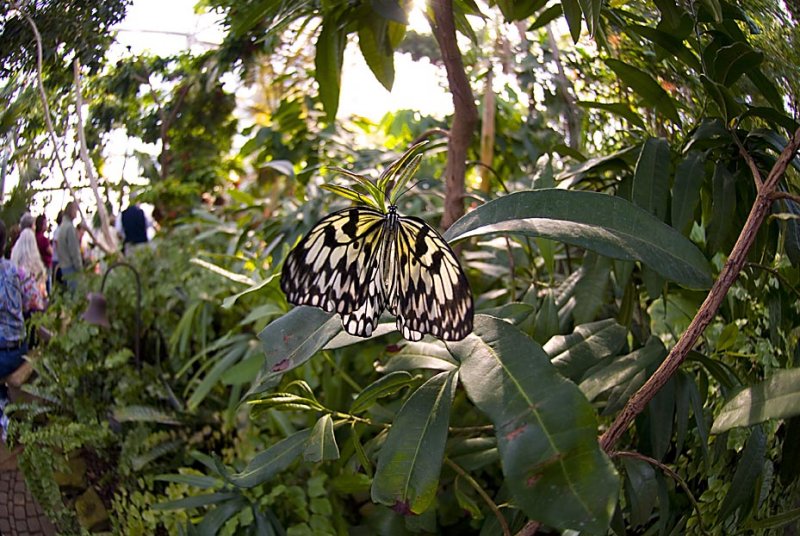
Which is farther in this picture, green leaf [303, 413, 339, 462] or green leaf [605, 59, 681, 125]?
green leaf [605, 59, 681, 125]

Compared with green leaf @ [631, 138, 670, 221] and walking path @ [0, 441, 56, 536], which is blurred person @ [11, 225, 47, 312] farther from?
green leaf @ [631, 138, 670, 221]

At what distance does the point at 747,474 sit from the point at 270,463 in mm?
494

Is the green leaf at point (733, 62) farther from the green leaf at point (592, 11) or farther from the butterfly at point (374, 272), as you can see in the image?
the butterfly at point (374, 272)

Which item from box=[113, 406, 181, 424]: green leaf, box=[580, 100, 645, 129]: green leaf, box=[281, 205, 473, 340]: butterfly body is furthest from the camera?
box=[113, 406, 181, 424]: green leaf

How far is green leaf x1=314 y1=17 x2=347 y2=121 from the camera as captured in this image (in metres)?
0.97

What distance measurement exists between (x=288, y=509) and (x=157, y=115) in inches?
24.0

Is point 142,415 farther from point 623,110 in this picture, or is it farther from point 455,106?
point 623,110

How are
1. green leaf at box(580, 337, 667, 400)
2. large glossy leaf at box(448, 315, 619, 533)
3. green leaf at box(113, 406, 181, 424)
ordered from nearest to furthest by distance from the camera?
large glossy leaf at box(448, 315, 619, 533)
green leaf at box(580, 337, 667, 400)
green leaf at box(113, 406, 181, 424)

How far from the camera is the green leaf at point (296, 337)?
25.2 inches

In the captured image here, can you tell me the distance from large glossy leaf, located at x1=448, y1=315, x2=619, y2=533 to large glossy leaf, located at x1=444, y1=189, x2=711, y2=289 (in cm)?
10

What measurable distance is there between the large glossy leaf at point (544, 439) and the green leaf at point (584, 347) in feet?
0.66

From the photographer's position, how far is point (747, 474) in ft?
2.41

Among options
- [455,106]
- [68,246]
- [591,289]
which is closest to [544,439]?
[591,289]

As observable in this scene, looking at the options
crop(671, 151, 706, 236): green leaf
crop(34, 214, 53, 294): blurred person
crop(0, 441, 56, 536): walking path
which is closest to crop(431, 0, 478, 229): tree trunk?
crop(671, 151, 706, 236): green leaf
